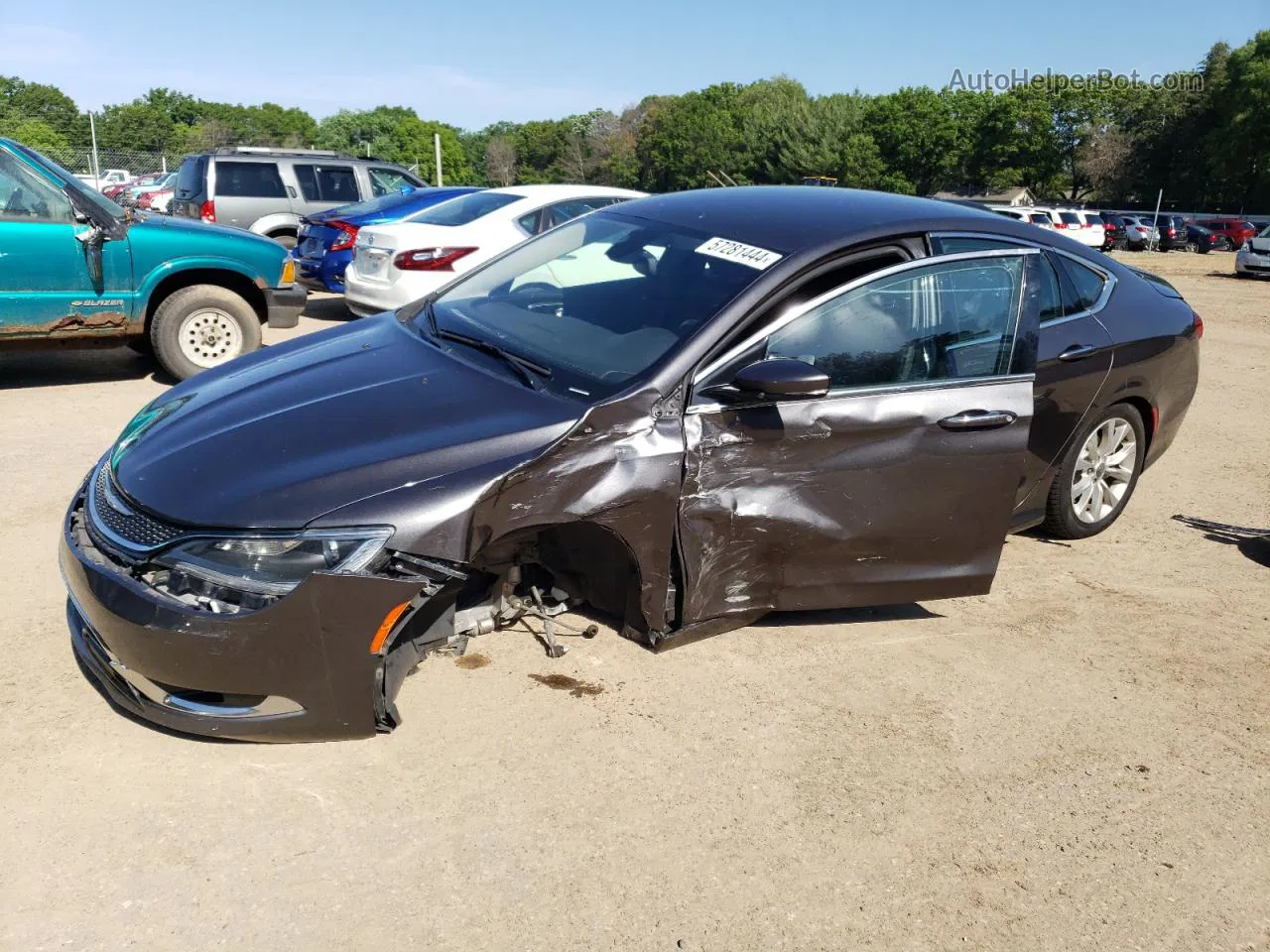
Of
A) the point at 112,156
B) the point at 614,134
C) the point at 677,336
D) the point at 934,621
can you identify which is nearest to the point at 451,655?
the point at 677,336

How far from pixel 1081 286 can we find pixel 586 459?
299 cm

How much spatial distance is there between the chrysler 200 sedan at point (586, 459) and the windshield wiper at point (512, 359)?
12mm

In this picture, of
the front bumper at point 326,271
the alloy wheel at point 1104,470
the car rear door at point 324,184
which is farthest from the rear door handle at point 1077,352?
the car rear door at point 324,184

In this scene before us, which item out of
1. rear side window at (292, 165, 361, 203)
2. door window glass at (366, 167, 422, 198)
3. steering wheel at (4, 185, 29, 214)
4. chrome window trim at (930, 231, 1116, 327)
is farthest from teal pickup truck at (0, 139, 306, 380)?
door window glass at (366, 167, 422, 198)

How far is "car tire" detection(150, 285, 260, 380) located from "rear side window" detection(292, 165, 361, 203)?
23.9ft

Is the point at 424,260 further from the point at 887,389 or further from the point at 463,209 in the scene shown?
the point at 887,389

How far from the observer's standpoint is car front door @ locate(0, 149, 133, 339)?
7.17m

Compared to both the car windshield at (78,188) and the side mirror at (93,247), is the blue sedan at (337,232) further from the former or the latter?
the side mirror at (93,247)

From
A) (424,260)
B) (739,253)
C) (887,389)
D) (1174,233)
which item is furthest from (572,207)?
(1174,233)

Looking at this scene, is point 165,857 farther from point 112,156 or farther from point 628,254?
point 112,156

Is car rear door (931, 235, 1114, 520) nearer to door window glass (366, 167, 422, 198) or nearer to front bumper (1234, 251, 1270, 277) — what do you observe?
door window glass (366, 167, 422, 198)

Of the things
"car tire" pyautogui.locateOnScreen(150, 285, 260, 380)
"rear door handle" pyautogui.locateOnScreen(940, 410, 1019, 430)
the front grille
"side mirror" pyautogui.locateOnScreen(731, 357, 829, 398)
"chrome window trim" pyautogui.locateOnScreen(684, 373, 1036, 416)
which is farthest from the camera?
"car tire" pyautogui.locateOnScreen(150, 285, 260, 380)

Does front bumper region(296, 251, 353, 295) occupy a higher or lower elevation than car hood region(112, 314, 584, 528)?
higher

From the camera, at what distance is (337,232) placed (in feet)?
37.8
